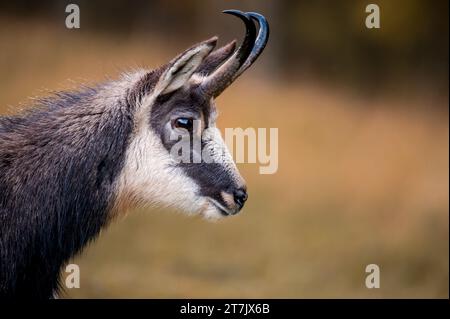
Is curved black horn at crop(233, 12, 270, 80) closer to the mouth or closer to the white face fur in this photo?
the white face fur

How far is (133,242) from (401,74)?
317 inches

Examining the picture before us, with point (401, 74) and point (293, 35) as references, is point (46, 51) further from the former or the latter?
point (401, 74)

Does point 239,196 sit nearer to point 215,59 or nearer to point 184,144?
point 184,144

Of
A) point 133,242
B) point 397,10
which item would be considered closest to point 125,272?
point 133,242

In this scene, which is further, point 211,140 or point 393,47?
point 393,47

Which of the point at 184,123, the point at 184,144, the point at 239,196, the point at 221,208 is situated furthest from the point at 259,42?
the point at 221,208

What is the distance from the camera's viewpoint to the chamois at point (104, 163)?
9344 millimetres

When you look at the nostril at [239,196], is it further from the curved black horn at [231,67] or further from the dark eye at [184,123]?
the curved black horn at [231,67]

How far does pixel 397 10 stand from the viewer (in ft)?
70.9

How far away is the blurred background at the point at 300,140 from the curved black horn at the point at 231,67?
257 inches

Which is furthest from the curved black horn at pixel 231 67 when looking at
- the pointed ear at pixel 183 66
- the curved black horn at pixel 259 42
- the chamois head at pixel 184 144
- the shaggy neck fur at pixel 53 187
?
the shaggy neck fur at pixel 53 187

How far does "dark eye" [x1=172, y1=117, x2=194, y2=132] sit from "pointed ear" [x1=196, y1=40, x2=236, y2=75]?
65cm

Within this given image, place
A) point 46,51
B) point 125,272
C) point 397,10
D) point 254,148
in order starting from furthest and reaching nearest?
point 397,10 < point 46,51 < point 125,272 < point 254,148

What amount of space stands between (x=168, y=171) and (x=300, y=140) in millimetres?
10816
